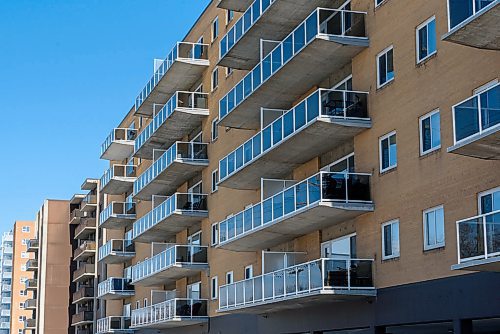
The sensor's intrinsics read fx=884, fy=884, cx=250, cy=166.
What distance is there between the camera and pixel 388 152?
26.3 m

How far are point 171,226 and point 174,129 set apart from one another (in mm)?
5296

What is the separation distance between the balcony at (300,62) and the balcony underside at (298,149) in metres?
2.51

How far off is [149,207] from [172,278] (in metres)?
9.40

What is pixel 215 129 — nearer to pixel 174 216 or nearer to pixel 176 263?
pixel 174 216

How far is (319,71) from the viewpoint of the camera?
3025 centimetres

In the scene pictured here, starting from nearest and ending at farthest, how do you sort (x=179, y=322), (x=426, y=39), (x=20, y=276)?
1. (x=426, y=39)
2. (x=179, y=322)
3. (x=20, y=276)

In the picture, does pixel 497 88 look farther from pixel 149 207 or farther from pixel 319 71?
pixel 149 207

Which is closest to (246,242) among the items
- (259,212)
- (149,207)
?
(259,212)

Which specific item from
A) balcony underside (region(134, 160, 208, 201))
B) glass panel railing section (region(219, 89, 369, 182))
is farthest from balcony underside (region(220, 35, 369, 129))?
balcony underside (region(134, 160, 208, 201))

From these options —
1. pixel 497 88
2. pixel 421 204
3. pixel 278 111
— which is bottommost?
pixel 421 204

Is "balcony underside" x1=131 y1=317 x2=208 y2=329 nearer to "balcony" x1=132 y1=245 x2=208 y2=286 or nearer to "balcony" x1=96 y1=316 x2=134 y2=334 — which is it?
"balcony" x1=132 y1=245 x2=208 y2=286

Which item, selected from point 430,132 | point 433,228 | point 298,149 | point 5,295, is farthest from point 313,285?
point 5,295

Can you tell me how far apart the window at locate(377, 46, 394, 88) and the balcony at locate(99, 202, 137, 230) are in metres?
36.8

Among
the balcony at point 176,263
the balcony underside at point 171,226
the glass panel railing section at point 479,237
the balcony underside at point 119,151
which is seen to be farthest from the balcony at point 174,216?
the glass panel railing section at point 479,237
